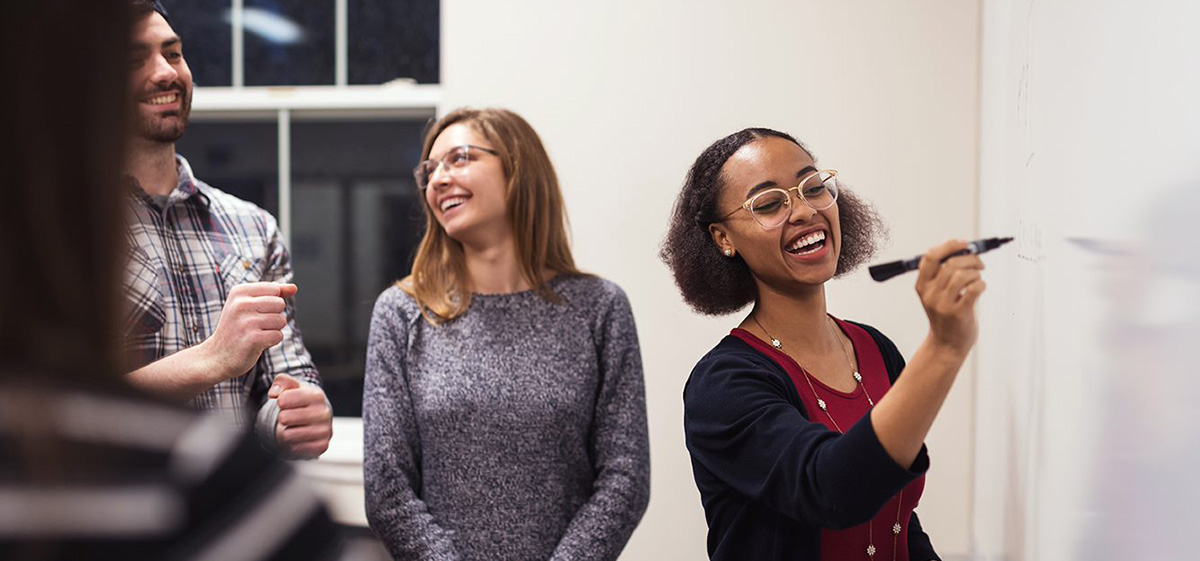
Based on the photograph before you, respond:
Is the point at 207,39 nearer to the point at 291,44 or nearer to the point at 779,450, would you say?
the point at 291,44

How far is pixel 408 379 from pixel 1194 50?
1383 mm

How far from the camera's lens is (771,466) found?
1.25 metres

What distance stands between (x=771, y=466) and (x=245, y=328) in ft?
2.67

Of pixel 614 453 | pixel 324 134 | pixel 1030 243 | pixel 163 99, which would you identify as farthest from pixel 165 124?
pixel 1030 243

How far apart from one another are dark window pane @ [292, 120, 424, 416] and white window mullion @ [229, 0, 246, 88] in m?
0.26

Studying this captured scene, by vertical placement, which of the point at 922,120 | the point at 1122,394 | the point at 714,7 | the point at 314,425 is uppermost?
the point at 714,7

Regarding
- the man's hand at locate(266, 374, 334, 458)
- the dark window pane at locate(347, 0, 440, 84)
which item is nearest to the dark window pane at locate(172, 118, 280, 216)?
the dark window pane at locate(347, 0, 440, 84)

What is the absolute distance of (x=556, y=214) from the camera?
6.81 feet

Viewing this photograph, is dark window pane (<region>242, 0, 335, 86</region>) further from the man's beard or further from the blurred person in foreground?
the blurred person in foreground

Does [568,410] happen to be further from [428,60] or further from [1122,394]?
[428,60]

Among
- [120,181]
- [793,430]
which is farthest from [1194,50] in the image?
[120,181]

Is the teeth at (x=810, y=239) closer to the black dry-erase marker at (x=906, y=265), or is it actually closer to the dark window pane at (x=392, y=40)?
the black dry-erase marker at (x=906, y=265)

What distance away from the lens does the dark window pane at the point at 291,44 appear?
10.4 ft

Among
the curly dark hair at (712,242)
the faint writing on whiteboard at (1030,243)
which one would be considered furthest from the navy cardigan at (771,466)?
the faint writing on whiteboard at (1030,243)
